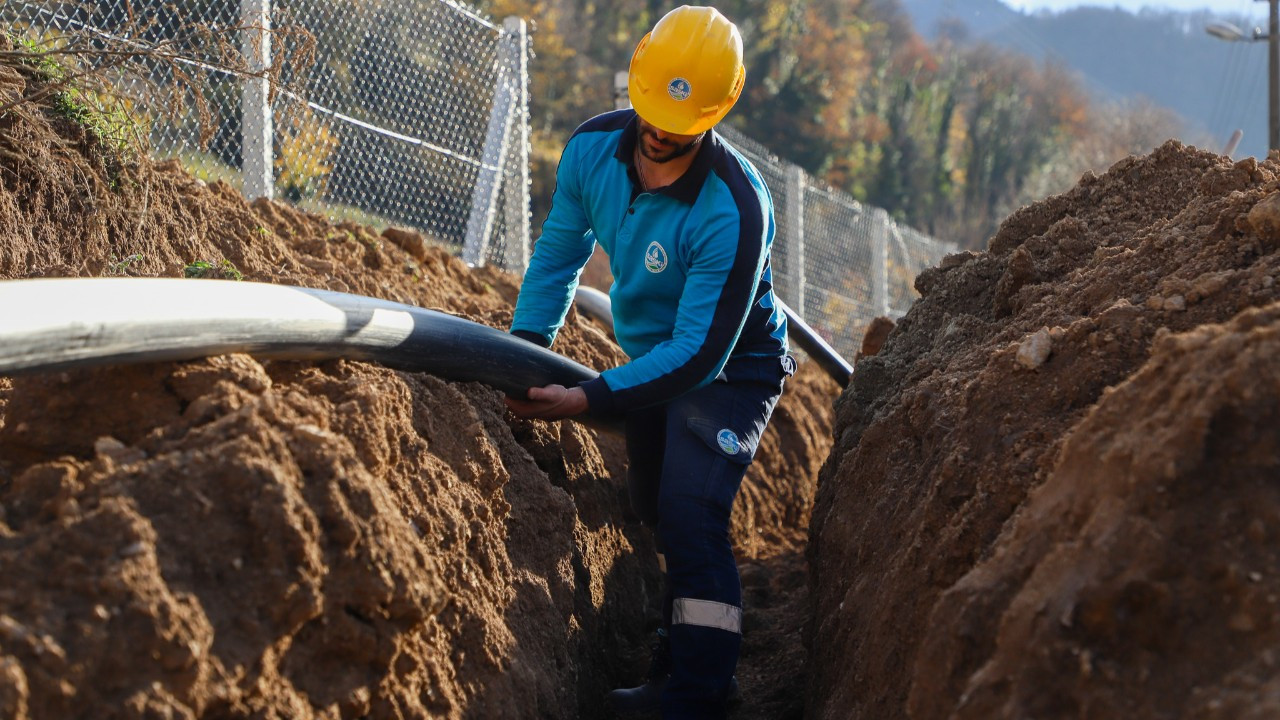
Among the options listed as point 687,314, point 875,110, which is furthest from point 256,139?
point 875,110

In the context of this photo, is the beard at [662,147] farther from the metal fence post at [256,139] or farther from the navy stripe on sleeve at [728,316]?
the metal fence post at [256,139]

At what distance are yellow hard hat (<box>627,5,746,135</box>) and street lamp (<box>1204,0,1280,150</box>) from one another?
54.5 feet

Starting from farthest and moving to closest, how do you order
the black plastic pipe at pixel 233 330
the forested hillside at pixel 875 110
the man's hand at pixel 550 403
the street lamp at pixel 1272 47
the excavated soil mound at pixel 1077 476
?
the forested hillside at pixel 875 110 < the street lamp at pixel 1272 47 < the man's hand at pixel 550 403 < the black plastic pipe at pixel 233 330 < the excavated soil mound at pixel 1077 476

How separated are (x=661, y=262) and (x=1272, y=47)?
17.8 metres

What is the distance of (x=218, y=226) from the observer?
4832 millimetres

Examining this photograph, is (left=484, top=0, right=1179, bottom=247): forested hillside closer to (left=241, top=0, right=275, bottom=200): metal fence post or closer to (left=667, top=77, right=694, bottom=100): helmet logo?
(left=241, top=0, right=275, bottom=200): metal fence post

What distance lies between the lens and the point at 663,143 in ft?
11.3

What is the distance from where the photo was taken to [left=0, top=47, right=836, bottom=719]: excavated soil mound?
78.4 inches

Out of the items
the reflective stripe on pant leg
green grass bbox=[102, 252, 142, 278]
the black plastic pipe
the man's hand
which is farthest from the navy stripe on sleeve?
green grass bbox=[102, 252, 142, 278]

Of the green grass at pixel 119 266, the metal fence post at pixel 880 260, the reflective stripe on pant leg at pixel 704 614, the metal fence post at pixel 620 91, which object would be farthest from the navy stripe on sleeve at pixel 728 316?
the metal fence post at pixel 880 260

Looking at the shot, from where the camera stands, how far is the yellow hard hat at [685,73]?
3.40m

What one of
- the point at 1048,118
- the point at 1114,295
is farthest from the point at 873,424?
the point at 1048,118

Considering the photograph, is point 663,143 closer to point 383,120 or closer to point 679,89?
point 679,89

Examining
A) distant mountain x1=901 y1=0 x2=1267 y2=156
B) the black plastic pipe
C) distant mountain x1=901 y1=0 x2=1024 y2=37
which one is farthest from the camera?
distant mountain x1=901 y1=0 x2=1024 y2=37
